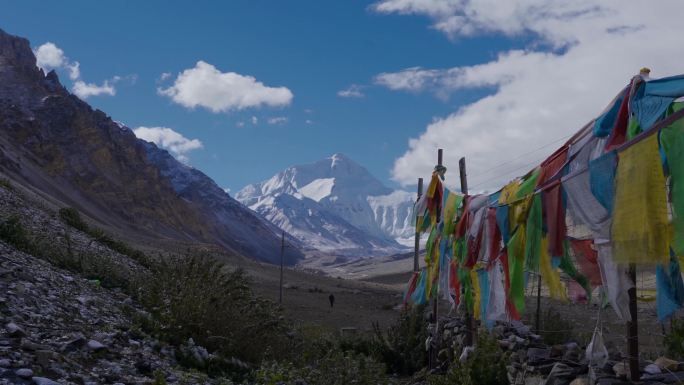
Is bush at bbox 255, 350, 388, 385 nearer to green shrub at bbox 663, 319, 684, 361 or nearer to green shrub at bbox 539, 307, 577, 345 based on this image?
green shrub at bbox 663, 319, 684, 361

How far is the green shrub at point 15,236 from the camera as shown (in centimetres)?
1095

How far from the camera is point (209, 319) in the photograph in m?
8.77

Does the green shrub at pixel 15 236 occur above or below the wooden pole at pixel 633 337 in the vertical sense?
above

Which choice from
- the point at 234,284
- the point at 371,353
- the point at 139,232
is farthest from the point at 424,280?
the point at 139,232

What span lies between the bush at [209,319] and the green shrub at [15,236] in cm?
217

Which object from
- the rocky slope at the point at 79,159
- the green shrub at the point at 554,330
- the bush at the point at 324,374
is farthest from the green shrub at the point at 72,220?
the rocky slope at the point at 79,159

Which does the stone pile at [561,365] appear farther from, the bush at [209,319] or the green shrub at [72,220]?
the green shrub at [72,220]

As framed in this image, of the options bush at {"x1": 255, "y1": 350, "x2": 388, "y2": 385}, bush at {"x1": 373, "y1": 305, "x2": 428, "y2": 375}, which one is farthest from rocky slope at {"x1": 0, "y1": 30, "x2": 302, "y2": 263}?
bush at {"x1": 255, "y1": 350, "x2": 388, "y2": 385}

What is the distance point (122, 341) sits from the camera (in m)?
7.48

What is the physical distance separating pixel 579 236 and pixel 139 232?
78115mm

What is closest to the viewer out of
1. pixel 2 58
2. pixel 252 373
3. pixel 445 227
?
pixel 252 373

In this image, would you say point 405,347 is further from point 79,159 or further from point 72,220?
point 79,159

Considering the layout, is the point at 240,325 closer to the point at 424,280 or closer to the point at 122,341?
the point at 122,341

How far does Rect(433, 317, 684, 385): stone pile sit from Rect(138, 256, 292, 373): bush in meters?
3.07
